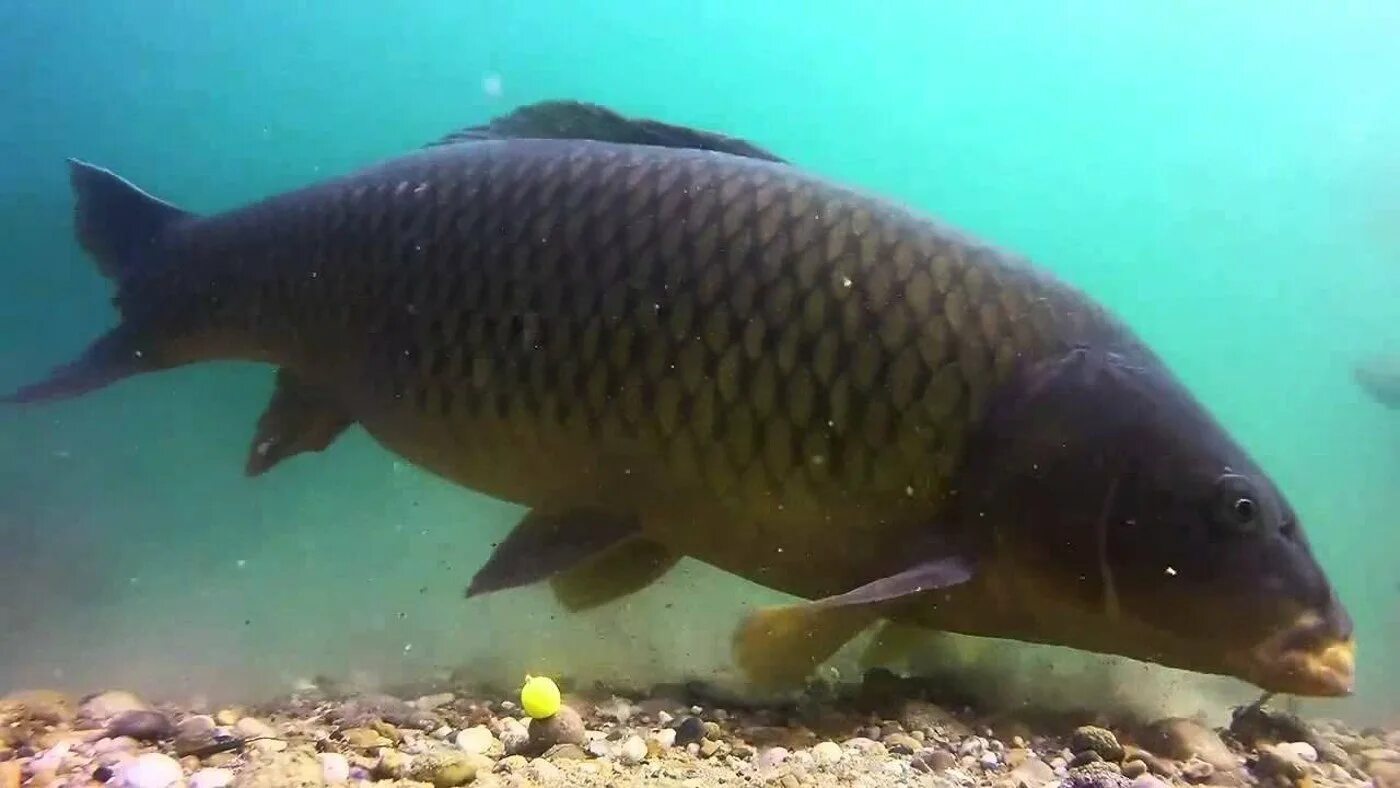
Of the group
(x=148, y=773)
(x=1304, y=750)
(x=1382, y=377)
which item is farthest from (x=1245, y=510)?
(x=1382, y=377)

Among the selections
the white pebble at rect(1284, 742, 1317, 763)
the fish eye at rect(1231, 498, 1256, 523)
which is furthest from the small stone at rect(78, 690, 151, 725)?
the white pebble at rect(1284, 742, 1317, 763)

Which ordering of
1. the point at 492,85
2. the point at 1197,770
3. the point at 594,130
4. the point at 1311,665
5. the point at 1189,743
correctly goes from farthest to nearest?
1. the point at 492,85
2. the point at 594,130
3. the point at 1189,743
4. the point at 1197,770
5. the point at 1311,665

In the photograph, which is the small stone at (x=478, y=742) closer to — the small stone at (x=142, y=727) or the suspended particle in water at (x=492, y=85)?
the small stone at (x=142, y=727)

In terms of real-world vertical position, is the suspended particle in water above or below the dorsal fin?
above

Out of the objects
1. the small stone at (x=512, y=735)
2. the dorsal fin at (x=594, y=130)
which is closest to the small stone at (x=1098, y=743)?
the small stone at (x=512, y=735)

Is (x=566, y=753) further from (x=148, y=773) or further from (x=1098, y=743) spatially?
(x=1098, y=743)

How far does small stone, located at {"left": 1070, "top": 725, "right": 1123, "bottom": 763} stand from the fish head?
0.46 ft

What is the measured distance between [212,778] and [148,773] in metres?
0.11

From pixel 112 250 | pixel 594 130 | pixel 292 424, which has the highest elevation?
pixel 594 130

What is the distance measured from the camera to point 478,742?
5.55 feet

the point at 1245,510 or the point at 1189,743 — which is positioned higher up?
the point at 1245,510

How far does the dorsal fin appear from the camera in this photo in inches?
87.0

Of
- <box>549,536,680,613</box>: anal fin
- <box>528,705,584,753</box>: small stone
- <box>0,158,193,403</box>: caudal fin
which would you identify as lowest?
<box>528,705,584,753</box>: small stone

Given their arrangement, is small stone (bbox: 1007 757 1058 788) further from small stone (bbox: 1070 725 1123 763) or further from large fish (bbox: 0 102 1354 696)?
large fish (bbox: 0 102 1354 696)
